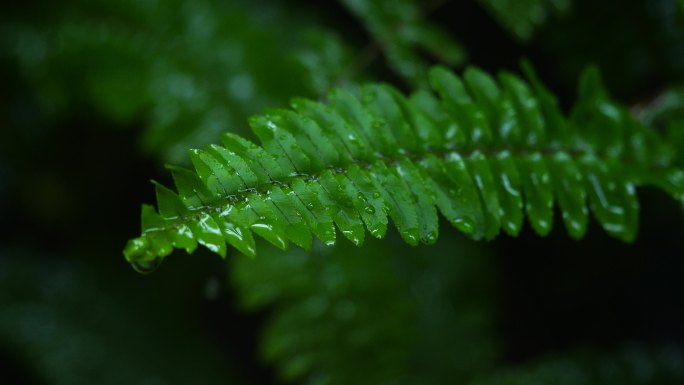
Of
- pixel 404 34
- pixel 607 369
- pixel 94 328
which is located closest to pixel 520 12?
pixel 404 34

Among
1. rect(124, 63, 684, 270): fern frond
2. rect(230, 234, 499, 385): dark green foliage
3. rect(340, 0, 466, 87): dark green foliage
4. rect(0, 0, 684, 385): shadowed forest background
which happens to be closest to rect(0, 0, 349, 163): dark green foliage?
rect(0, 0, 684, 385): shadowed forest background

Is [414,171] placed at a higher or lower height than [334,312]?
higher

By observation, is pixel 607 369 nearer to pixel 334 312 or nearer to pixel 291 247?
pixel 334 312

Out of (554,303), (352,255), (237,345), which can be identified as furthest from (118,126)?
(554,303)

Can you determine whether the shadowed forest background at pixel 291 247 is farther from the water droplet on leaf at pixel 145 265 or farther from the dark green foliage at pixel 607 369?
the water droplet on leaf at pixel 145 265

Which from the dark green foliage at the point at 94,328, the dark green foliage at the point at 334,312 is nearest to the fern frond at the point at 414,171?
the dark green foliage at the point at 334,312

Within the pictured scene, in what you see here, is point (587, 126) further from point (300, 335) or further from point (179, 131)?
point (179, 131)

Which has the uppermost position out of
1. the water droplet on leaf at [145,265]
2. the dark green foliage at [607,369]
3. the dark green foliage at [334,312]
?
the water droplet on leaf at [145,265]
